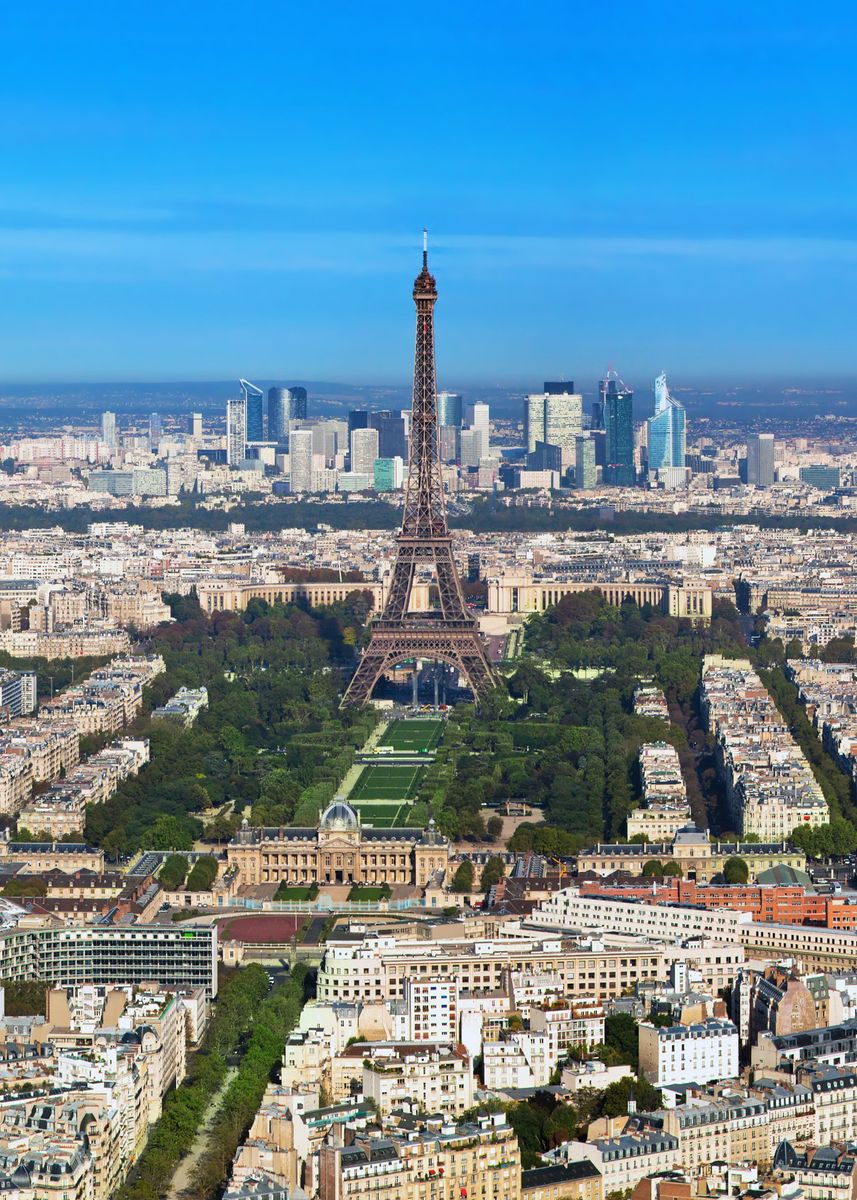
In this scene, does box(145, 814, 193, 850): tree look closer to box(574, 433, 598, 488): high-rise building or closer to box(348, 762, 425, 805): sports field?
box(348, 762, 425, 805): sports field

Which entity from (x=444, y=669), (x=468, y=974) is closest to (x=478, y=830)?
(x=468, y=974)

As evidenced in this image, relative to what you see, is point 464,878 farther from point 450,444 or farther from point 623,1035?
point 450,444

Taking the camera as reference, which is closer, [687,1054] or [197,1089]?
[197,1089]

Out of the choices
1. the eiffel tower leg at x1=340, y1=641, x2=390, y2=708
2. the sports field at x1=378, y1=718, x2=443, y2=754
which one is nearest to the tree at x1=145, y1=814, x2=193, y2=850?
the sports field at x1=378, y1=718, x2=443, y2=754

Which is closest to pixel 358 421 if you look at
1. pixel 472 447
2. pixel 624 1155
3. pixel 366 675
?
pixel 472 447

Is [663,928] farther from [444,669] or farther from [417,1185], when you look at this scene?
[444,669]

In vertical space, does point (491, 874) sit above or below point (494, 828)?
above
